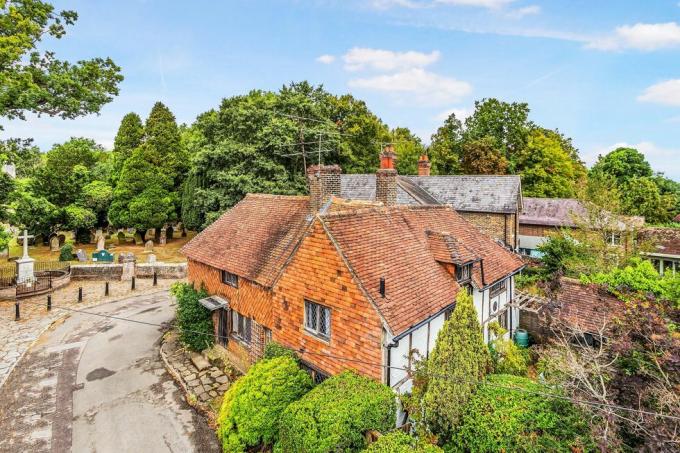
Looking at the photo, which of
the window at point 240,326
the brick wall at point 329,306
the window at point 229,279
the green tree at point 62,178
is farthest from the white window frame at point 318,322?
the green tree at point 62,178

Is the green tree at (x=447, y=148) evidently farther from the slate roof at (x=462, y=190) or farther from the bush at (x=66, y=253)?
the bush at (x=66, y=253)

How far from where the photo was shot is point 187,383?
14.1m

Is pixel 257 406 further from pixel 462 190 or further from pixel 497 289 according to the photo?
pixel 462 190

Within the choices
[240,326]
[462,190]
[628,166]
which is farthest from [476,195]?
[628,166]

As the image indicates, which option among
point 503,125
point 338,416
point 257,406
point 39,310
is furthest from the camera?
point 503,125

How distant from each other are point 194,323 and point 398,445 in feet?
38.9

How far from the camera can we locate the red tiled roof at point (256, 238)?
14.4 meters

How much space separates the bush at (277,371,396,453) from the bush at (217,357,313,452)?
780 millimetres

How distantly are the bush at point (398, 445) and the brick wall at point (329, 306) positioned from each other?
162cm

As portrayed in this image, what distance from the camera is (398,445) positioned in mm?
7820

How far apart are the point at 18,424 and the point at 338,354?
10.9 metres

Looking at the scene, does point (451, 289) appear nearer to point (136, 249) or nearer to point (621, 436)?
point (621, 436)

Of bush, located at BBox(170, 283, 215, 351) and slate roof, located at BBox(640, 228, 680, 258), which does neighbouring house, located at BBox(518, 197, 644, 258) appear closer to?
slate roof, located at BBox(640, 228, 680, 258)

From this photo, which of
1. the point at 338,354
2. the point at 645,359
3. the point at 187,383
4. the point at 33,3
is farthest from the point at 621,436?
the point at 33,3
